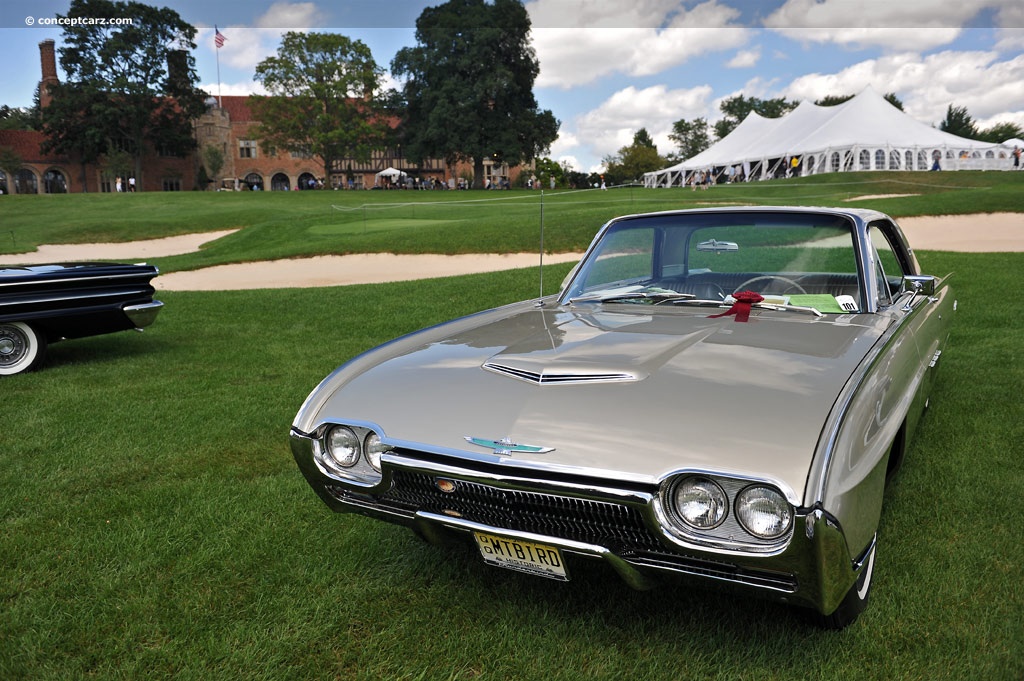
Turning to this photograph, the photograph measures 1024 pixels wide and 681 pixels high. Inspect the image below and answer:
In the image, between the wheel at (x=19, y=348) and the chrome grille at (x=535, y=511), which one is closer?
the chrome grille at (x=535, y=511)

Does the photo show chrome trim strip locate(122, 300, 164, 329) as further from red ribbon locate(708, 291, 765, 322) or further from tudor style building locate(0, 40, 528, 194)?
A: tudor style building locate(0, 40, 528, 194)

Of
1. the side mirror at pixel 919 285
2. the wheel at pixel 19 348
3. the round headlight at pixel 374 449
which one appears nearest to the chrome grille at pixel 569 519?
the round headlight at pixel 374 449

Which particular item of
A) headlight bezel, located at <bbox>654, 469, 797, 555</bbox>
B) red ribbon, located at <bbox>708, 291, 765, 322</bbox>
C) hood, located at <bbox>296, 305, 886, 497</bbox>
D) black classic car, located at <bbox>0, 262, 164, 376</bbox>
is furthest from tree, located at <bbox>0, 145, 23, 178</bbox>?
headlight bezel, located at <bbox>654, 469, 797, 555</bbox>

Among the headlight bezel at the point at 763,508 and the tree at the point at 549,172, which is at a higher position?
the tree at the point at 549,172

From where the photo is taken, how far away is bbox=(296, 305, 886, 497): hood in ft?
6.49

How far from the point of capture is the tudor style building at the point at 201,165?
59.9 meters

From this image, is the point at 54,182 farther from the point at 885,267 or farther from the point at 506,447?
the point at 506,447

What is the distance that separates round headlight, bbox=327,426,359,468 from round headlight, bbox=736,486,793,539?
4.30 ft

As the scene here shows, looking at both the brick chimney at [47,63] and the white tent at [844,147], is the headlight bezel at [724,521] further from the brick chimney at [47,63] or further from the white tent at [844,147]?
the brick chimney at [47,63]

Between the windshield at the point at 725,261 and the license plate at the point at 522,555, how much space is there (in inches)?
63.1

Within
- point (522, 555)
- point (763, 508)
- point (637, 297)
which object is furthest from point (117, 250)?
point (763, 508)


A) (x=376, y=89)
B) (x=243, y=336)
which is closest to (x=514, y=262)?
(x=243, y=336)

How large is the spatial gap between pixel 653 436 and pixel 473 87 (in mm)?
54743

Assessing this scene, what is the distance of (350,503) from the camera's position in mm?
2590
